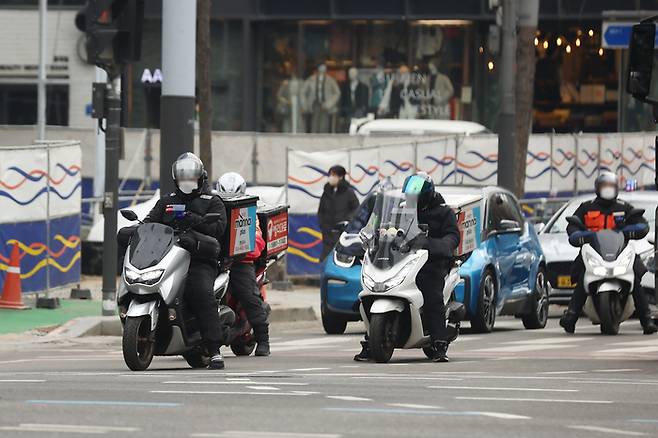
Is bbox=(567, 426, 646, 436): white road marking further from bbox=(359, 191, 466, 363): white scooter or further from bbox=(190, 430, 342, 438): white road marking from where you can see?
bbox=(359, 191, 466, 363): white scooter

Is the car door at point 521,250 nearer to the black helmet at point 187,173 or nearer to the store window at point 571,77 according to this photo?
the black helmet at point 187,173

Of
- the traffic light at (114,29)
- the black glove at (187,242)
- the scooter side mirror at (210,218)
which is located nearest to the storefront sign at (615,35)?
the traffic light at (114,29)

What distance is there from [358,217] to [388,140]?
13232 millimetres

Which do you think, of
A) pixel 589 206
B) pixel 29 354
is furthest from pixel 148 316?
pixel 589 206

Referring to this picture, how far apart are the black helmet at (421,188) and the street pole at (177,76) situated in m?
5.60

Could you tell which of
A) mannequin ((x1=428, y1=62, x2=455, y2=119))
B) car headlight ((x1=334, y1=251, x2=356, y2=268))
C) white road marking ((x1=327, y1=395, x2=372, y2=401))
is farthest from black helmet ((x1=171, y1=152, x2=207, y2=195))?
mannequin ((x1=428, y1=62, x2=455, y2=119))

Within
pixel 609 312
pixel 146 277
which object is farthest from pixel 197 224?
pixel 609 312

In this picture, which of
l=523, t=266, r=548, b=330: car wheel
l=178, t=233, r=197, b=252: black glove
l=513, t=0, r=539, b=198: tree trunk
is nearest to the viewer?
l=178, t=233, r=197, b=252: black glove

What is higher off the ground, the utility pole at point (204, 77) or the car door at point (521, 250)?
the utility pole at point (204, 77)

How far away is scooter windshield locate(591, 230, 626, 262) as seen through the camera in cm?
2111

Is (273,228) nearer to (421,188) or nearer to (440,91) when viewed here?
(421,188)

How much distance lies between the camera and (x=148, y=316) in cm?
1471

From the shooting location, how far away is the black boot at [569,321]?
2133cm

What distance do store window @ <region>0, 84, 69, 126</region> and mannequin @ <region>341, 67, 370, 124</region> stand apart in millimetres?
6680
